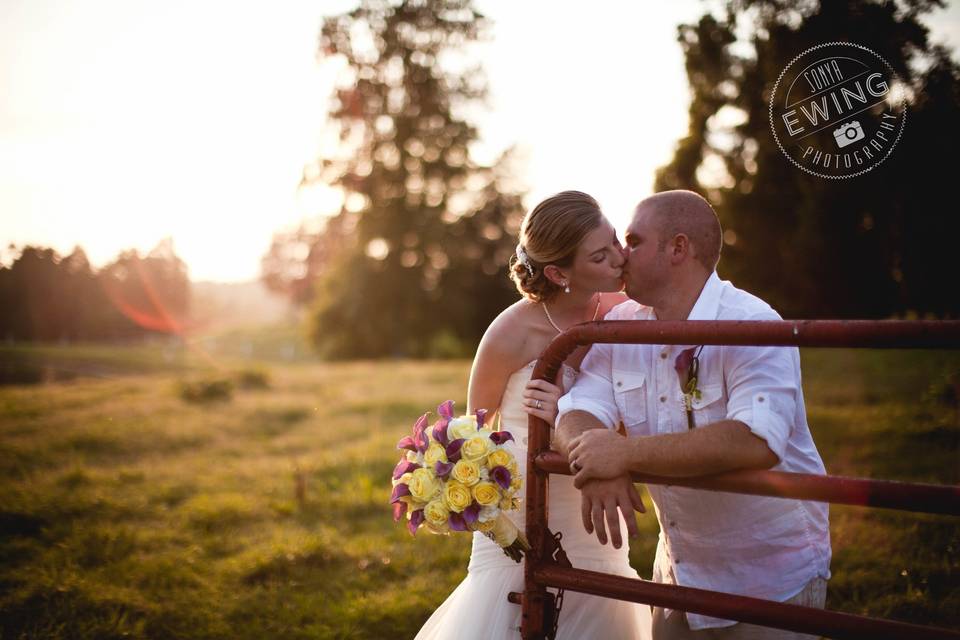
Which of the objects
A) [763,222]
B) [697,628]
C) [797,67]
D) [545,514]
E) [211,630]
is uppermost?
[797,67]

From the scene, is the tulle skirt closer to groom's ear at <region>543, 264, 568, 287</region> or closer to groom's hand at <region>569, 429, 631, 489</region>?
groom's hand at <region>569, 429, 631, 489</region>

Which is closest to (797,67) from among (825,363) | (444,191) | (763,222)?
(763,222)

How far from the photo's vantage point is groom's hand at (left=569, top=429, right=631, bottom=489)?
2.27m

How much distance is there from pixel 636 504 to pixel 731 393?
1.78 feet

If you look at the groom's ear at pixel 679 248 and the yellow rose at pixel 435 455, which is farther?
the groom's ear at pixel 679 248

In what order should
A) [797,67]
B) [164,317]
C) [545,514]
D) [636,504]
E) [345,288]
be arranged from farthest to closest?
[345,288]
[164,317]
[797,67]
[545,514]
[636,504]

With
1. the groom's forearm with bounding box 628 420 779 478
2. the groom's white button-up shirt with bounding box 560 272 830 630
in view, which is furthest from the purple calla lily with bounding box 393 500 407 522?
the groom's forearm with bounding box 628 420 779 478

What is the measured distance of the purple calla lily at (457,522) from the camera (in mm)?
2510

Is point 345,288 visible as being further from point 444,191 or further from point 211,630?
point 211,630

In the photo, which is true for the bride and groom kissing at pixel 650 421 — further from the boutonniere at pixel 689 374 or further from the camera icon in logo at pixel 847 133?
the camera icon in logo at pixel 847 133

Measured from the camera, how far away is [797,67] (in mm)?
7770

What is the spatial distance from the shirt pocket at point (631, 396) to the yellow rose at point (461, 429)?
2.23 feet

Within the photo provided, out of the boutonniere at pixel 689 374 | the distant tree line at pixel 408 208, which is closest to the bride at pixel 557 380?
the boutonniere at pixel 689 374

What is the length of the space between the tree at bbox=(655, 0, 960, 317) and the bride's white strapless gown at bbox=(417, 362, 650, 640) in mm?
6535
